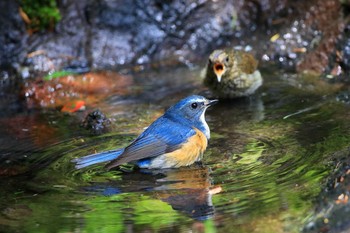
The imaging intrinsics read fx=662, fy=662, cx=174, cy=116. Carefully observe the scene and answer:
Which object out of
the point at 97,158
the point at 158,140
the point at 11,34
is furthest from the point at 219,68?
the point at 11,34

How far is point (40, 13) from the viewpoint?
10.7 metres

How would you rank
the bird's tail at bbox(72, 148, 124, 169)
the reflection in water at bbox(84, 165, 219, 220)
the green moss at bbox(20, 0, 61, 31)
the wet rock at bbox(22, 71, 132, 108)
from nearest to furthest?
the reflection in water at bbox(84, 165, 219, 220) → the bird's tail at bbox(72, 148, 124, 169) → the wet rock at bbox(22, 71, 132, 108) → the green moss at bbox(20, 0, 61, 31)

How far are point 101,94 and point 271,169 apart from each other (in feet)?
13.9

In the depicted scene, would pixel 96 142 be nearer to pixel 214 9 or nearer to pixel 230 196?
pixel 230 196

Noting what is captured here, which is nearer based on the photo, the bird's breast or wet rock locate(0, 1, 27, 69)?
the bird's breast

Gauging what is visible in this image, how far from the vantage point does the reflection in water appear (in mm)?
5094

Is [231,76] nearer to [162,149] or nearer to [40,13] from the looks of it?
[162,149]

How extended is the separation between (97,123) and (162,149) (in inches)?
56.7

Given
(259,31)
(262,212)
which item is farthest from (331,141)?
(259,31)

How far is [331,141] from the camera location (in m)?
6.32

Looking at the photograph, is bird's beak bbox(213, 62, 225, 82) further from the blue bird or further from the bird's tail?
the bird's tail

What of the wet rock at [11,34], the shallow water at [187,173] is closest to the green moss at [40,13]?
the wet rock at [11,34]

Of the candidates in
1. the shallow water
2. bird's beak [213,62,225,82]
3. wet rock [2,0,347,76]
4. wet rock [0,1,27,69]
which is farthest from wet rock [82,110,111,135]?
wet rock [0,1,27,69]

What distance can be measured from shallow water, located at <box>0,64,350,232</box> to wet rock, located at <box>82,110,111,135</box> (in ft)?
0.47
